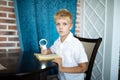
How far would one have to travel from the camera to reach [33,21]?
171 centimetres

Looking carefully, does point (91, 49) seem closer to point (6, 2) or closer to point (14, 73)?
point (14, 73)

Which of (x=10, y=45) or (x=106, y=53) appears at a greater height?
(x=10, y=45)

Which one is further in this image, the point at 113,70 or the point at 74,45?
the point at 113,70

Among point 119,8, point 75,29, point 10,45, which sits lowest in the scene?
point 10,45

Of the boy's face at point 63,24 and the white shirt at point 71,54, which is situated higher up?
the boy's face at point 63,24


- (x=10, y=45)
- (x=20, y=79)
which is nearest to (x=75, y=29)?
(x=10, y=45)

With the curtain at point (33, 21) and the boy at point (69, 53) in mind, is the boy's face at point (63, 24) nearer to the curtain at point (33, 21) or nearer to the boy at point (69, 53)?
the boy at point (69, 53)

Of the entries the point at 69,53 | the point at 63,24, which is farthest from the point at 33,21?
the point at 69,53

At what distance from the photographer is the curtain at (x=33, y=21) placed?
5.54 ft

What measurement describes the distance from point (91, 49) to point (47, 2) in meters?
0.71

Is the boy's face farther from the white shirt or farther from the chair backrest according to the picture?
the chair backrest

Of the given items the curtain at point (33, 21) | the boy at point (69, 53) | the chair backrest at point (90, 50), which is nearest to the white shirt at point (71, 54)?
the boy at point (69, 53)

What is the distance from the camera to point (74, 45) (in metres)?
1.32

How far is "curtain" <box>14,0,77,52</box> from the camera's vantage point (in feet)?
5.54
